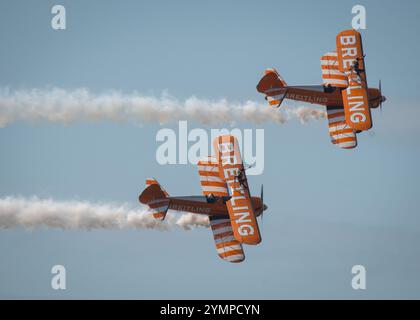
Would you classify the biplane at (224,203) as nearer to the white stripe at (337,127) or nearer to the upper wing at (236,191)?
the upper wing at (236,191)

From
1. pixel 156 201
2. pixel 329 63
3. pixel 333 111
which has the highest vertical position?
pixel 329 63

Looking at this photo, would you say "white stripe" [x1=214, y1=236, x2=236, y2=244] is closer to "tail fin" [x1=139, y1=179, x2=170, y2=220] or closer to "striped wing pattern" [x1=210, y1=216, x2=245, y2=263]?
"striped wing pattern" [x1=210, y1=216, x2=245, y2=263]

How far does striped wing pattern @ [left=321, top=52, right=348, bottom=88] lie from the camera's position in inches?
2648

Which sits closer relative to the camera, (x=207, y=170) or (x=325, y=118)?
(x=207, y=170)

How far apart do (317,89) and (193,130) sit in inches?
271

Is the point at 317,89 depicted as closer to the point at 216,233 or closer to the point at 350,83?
the point at 350,83

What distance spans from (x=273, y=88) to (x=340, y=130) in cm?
402

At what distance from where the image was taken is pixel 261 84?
221 ft

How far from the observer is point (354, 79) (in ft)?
218

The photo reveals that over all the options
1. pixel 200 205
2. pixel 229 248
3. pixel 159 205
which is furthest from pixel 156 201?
pixel 229 248

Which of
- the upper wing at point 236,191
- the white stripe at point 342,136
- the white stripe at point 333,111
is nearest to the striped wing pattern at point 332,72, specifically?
the white stripe at point 333,111

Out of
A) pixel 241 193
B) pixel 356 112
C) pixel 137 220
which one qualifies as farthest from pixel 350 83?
pixel 137 220

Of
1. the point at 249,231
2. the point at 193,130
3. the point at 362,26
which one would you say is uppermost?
the point at 362,26

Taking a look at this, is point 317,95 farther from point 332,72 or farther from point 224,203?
point 224,203
